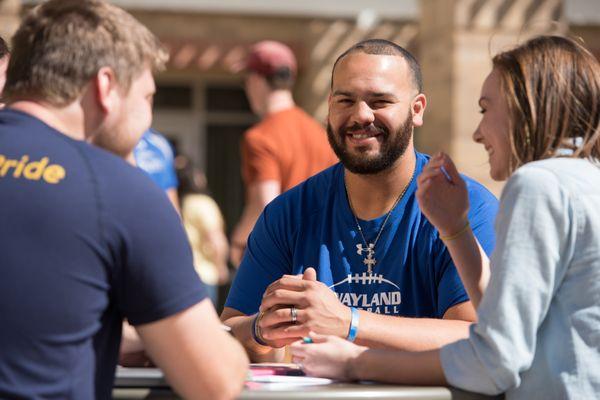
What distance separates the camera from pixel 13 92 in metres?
1.92

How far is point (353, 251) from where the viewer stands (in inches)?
A: 114

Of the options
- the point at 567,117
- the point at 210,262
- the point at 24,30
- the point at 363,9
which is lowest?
the point at 210,262

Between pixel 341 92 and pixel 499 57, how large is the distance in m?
0.88

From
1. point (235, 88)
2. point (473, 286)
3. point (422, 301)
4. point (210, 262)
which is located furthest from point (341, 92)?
point (235, 88)

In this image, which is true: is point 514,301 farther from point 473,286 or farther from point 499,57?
point 499,57

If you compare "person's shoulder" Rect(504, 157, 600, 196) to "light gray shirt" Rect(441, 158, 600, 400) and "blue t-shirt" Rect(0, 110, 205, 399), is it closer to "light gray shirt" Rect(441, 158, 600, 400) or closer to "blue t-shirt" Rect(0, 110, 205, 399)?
"light gray shirt" Rect(441, 158, 600, 400)

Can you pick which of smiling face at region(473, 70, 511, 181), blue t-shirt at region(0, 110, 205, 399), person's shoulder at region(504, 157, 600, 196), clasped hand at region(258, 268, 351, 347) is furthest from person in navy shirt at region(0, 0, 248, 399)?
smiling face at region(473, 70, 511, 181)

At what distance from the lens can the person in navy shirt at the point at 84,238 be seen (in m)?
1.79

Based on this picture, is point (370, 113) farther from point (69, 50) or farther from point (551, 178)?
point (69, 50)

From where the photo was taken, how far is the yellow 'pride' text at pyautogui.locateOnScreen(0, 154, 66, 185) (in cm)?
180

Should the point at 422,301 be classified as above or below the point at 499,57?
below

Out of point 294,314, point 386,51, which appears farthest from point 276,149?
point 294,314

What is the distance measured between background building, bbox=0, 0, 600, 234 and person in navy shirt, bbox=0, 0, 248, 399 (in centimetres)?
615

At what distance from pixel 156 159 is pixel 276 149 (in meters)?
0.61
